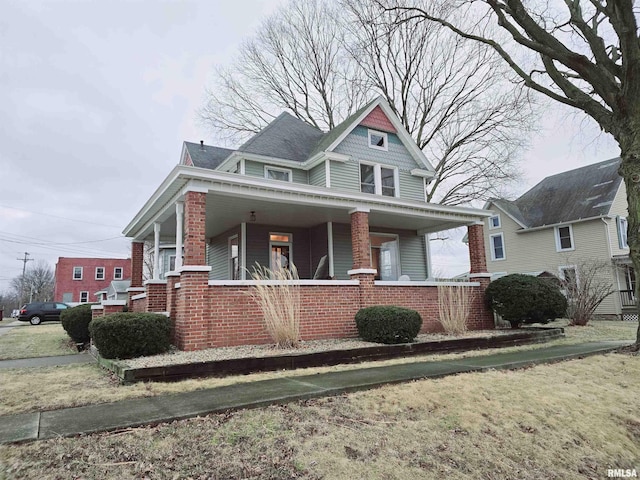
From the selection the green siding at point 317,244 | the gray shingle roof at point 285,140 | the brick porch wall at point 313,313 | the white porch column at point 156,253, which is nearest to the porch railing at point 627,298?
the brick porch wall at point 313,313

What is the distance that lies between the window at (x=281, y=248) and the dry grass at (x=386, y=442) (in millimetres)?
8269

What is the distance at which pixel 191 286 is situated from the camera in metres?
7.20

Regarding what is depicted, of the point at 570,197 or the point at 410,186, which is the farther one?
the point at 570,197

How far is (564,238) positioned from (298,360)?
20056 millimetres

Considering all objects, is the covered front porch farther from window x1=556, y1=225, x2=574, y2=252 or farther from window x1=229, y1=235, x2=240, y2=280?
window x1=556, y1=225, x2=574, y2=252

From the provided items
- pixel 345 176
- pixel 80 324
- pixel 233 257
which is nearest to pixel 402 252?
pixel 345 176

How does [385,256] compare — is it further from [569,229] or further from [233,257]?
[569,229]

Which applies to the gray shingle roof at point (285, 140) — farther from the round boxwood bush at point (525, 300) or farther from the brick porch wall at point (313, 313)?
the round boxwood bush at point (525, 300)

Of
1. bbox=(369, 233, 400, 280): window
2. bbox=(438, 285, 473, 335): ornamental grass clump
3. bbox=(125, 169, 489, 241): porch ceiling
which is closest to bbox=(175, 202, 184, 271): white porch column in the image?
bbox=(125, 169, 489, 241): porch ceiling

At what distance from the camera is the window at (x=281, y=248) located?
12664 mm

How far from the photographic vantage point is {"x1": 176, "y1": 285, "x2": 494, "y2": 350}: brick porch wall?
7.36 m

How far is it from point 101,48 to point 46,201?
185 ft

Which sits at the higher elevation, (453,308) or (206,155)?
(206,155)

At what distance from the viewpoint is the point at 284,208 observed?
405 inches
